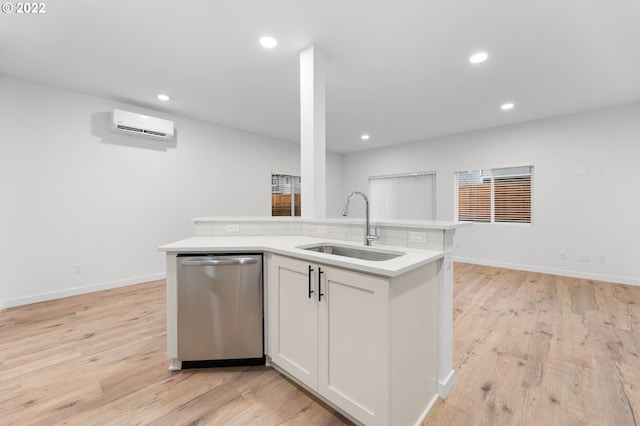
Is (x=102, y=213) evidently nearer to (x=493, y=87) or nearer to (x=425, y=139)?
(x=493, y=87)

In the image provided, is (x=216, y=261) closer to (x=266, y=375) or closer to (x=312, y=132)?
(x=266, y=375)

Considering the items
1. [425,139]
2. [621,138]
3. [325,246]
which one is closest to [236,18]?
[325,246]

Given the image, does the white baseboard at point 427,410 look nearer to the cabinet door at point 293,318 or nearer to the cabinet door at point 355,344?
the cabinet door at point 355,344

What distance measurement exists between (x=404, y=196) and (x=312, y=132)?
4.50 m

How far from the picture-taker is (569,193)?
4.34 m

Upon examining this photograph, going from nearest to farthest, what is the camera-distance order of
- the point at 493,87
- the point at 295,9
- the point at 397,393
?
the point at 397,393, the point at 295,9, the point at 493,87

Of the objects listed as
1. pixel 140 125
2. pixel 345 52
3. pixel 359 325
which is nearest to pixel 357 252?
pixel 359 325

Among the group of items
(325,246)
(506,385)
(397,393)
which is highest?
(325,246)

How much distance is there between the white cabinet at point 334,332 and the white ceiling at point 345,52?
2.01 m

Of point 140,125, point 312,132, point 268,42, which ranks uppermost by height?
point 268,42

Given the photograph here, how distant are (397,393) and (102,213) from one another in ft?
14.1

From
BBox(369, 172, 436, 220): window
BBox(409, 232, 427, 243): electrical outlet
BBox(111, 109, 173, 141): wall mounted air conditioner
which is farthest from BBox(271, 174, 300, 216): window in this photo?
BBox(409, 232, 427, 243): electrical outlet

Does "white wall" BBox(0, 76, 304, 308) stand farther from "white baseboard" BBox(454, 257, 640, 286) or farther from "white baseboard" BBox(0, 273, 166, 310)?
"white baseboard" BBox(454, 257, 640, 286)

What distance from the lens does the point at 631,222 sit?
153 inches
